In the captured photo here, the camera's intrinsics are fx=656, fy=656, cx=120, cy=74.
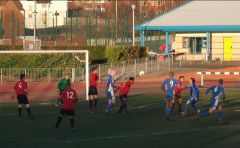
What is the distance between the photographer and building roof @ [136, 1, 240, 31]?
2249 inches

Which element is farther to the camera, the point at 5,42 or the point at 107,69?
the point at 5,42

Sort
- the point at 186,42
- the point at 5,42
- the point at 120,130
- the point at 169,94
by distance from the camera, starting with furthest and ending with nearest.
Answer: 1. the point at 5,42
2. the point at 186,42
3. the point at 169,94
4. the point at 120,130

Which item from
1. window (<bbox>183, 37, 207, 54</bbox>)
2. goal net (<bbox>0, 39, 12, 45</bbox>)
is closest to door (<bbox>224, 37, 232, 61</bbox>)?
window (<bbox>183, 37, 207, 54</bbox>)

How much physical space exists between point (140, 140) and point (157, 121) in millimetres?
4860

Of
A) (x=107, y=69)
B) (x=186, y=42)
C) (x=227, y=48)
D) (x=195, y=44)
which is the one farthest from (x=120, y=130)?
(x=186, y=42)

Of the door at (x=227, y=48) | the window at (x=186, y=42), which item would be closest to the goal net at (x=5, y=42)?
the window at (x=186, y=42)

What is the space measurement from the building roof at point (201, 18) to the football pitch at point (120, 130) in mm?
28874

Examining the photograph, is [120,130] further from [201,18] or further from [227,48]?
[201,18]

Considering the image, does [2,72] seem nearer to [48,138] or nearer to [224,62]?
[224,62]

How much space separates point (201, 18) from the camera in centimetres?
5997

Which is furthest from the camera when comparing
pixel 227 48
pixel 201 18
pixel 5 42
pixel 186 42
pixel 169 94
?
pixel 5 42

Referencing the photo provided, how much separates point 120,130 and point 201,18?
1583 inches

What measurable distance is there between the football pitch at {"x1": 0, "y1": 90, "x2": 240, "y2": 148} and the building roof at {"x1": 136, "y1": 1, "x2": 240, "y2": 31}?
94.7ft

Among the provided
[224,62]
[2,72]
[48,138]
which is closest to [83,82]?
[2,72]
